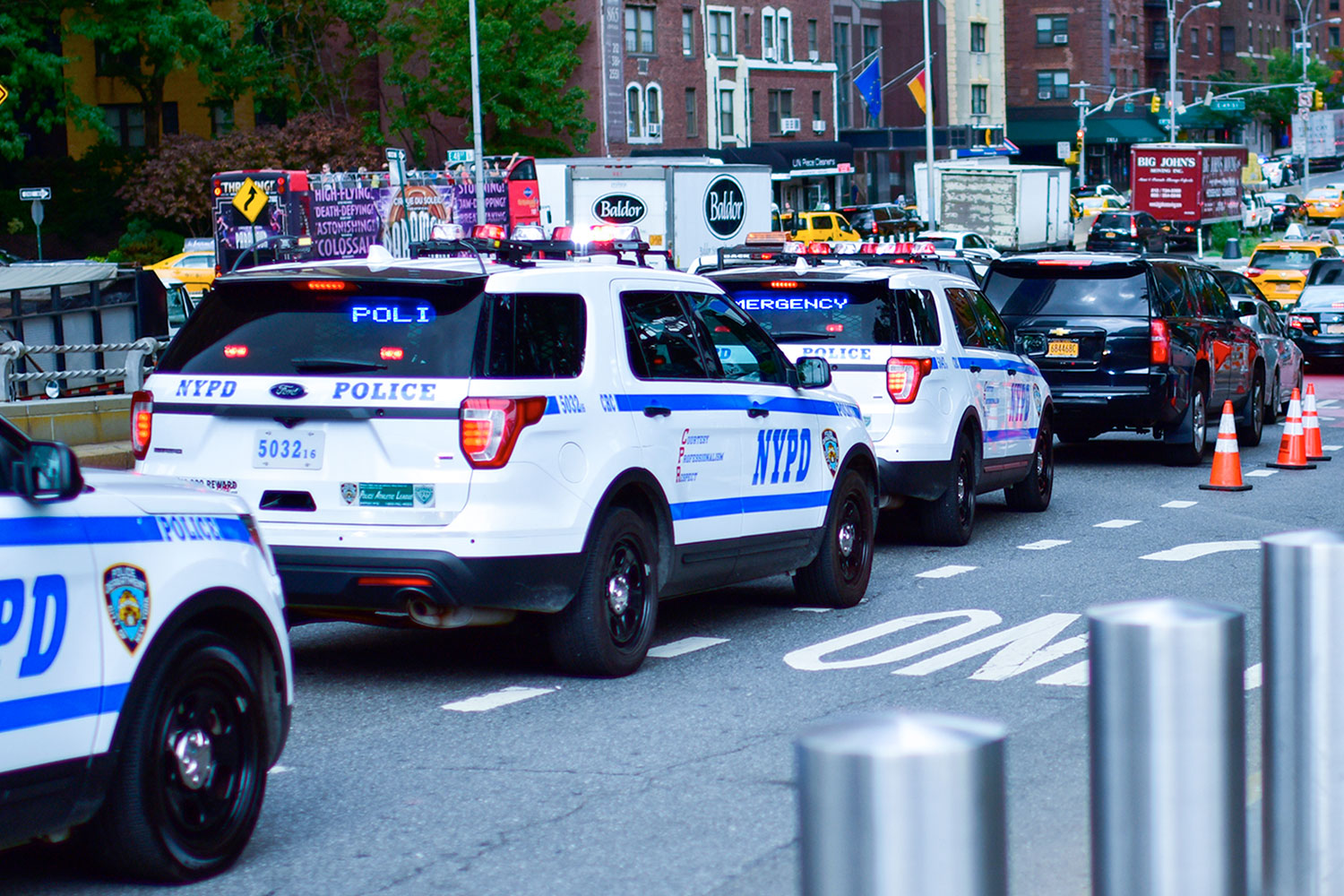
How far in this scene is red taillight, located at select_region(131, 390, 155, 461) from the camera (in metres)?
8.00

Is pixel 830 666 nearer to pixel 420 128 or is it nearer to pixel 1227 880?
pixel 1227 880

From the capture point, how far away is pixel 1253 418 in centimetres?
2011

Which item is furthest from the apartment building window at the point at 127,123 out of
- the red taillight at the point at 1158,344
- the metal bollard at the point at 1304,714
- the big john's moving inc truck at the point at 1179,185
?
the metal bollard at the point at 1304,714

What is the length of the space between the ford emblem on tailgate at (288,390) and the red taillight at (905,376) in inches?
203

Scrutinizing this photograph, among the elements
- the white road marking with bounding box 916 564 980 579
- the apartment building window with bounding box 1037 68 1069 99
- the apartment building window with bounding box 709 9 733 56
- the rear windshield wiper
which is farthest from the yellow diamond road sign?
the apartment building window with bounding box 1037 68 1069 99

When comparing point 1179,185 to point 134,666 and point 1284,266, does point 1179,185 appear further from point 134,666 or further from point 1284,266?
point 134,666

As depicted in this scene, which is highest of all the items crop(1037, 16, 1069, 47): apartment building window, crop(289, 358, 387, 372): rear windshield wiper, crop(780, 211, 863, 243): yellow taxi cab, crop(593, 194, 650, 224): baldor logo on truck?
crop(1037, 16, 1069, 47): apartment building window

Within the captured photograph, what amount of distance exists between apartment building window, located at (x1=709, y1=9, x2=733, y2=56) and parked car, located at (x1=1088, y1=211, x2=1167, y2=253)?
14503mm

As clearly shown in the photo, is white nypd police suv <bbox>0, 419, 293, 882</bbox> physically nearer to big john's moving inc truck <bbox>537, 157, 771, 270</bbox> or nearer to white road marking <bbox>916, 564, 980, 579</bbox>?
white road marking <bbox>916, 564, 980, 579</bbox>

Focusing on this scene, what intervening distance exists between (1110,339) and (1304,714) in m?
13.4

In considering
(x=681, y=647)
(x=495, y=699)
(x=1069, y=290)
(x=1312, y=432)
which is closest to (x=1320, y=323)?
(x=1312, y=432)

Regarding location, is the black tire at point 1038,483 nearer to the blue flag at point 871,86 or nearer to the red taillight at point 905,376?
the red taillight at point 905,376

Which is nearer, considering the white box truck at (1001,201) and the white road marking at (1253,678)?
the white road marking at (1253,678)

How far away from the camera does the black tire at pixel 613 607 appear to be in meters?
7.85
